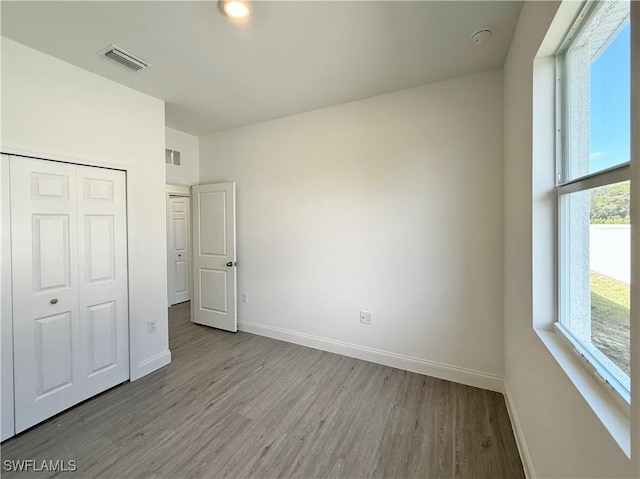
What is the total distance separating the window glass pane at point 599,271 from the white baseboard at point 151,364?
10.8 feet

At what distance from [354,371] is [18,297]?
2.73 m

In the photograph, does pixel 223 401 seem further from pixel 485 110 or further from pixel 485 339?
pixel 485 110

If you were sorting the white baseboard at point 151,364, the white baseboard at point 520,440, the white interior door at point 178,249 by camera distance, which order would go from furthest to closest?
1. the white interior door at point 178,249
2. the white baseboard at point 151,364
3. the white baseboard at point 520,440

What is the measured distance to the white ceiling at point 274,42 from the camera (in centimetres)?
166

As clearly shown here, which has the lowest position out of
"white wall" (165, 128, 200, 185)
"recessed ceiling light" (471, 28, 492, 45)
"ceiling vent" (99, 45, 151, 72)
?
"white wall" (165, 128, 200, 185)

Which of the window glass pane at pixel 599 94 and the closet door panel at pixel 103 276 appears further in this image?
the closet door panel at pixel 103 276

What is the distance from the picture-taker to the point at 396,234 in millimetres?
2709

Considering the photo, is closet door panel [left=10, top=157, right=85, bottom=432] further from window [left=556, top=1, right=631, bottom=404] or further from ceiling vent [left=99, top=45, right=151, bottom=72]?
window [left=556, top=1, right=631, bottom=404]

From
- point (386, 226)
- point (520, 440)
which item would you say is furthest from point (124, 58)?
point (520, 440)

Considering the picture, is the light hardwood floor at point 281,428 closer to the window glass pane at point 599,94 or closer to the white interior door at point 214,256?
the white interior door at point 214,256

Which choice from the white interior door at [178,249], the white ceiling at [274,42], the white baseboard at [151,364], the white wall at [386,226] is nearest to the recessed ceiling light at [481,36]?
the white ceiling at [274,42]

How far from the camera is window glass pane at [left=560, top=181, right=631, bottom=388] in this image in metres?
0.85

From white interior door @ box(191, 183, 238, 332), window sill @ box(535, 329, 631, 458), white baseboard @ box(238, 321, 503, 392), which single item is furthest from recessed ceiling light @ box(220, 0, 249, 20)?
white baseboard @ box(238, 321, 503, 392)

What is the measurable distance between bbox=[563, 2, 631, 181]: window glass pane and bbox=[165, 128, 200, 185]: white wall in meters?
3.98
